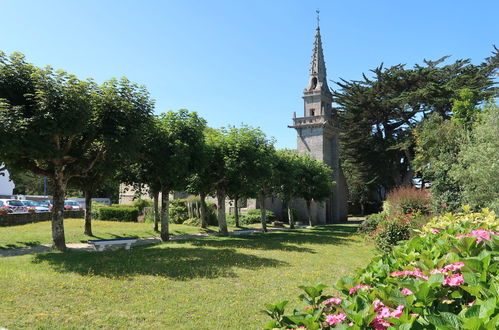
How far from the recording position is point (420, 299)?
2.36m

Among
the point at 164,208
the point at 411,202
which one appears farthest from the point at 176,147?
the point at 411,202

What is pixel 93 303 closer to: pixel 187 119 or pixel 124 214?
pixel 187 119

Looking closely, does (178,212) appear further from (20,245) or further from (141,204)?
(20,245)

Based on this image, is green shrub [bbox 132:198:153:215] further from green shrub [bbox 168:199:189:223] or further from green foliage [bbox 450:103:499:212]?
green foliage [bbox 450:103:499:212]

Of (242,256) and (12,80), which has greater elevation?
(12,80)

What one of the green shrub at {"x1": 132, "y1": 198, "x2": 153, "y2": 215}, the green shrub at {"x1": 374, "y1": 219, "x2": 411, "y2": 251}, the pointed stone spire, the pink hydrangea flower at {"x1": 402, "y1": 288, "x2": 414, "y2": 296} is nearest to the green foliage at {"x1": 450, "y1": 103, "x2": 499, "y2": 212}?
the green shrub at {"x1": 374, "y1": 219, "x2": 411, "y2": 251}

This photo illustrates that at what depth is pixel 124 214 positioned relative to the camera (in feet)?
106

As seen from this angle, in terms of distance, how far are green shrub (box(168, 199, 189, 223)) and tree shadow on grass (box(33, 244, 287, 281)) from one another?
61.9 ft

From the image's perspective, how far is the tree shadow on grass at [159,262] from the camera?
10.5 meters

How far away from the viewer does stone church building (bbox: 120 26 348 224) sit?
38.1 meters

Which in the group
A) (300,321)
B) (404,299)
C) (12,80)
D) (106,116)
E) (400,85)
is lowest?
(300,321)

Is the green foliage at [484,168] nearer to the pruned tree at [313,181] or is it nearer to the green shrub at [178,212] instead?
the pruned tree at [313,181]

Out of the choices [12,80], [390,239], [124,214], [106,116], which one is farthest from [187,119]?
[124,214]

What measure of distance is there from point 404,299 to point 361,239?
19.7 meters
